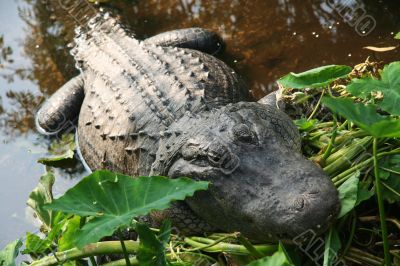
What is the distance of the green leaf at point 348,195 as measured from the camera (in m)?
2.96

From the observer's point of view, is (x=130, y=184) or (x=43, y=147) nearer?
(x=130, y=184)

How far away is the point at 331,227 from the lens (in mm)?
3111

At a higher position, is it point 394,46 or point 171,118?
point 171,118

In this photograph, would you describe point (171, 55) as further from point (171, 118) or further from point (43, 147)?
point (43, 147)

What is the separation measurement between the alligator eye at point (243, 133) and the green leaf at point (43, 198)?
1.47 meters

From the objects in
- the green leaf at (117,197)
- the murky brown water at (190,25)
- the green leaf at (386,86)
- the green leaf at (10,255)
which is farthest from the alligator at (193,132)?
the green leaf at (10,255)

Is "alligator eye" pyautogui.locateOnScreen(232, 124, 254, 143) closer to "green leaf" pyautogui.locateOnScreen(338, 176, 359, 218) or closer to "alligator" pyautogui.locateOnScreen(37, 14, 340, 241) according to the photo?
"alligator" pyautogui.locateOnScreen(37, 14, 340, 241)

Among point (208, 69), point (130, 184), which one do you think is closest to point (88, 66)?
point (208, 69)

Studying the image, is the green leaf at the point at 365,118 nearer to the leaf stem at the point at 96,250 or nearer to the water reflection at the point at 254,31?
the leaf stem at the point at 96,250

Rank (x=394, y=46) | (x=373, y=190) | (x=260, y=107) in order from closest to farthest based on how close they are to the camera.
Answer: (x=373, y=190) → (x=260, y=107) → (x=394, y=46)

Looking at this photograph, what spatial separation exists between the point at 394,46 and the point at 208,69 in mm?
1742

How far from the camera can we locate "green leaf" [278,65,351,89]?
11.1 ft

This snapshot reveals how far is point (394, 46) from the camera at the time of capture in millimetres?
5297

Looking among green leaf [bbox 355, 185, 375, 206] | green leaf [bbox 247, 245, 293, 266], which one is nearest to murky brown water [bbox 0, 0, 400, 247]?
green leaf [bbox 355, 185, 375, 206]
